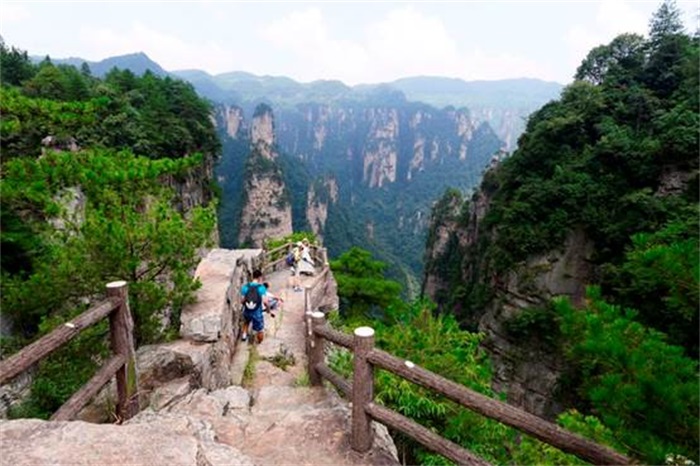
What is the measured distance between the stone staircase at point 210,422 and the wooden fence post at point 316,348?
124 mm

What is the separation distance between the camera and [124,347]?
169 inches

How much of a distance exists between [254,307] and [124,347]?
4.62 meters

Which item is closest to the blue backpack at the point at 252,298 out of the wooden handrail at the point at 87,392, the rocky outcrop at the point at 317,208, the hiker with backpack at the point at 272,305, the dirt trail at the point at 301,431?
the hiker with backpack at the point at 272,305

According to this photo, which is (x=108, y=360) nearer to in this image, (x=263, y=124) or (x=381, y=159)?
(x=263, y=124)

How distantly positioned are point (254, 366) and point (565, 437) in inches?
242

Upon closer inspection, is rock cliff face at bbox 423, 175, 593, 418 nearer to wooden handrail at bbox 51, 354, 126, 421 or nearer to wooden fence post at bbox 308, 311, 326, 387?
wooden fence post at bbox 308, 311, 326, 387

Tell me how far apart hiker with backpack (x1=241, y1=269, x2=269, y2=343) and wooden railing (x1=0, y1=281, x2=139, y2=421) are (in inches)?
159

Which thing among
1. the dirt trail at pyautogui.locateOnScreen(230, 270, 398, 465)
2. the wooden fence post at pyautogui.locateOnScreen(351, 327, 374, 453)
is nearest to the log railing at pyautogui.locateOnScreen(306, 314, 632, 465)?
the wooden fence post at pyautogui.locateOnScreen(351, 327, 374, 453)

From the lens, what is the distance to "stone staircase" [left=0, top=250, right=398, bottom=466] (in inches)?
121

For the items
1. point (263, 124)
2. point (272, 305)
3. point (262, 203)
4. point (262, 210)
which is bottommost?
point (262, 210)

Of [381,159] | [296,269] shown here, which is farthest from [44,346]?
[381,159]

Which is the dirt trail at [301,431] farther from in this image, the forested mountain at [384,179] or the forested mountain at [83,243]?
the forested mountain at [384,179]

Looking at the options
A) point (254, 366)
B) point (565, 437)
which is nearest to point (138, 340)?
→ point (254, 366)

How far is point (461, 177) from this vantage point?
155500mm
